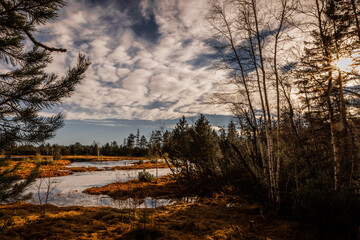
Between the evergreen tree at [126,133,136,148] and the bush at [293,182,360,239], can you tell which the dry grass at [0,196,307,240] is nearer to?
the bush at [293,182,360,239]

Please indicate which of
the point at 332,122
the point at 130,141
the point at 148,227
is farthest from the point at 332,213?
the point at 130,141

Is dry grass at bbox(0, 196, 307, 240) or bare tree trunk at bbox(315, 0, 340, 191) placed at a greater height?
bare tree trunk at bbox(315, 0, 340, 191)

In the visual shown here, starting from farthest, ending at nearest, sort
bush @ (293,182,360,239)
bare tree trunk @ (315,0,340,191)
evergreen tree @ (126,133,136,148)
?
evergreen tree @ (126,133,136,148) < bare tree trunk @ (315,0,340,191) < bush @ (293,182,360,239)

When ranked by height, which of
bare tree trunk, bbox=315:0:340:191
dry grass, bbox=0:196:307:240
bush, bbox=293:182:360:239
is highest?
bare tree trunk, bbox=315:0:340:191

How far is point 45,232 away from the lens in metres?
3.57

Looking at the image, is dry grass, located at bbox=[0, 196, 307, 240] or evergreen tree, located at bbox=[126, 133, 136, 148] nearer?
dry grass, located at bbox=[0, 196, 307, 240]

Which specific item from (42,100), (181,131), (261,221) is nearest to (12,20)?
(42,100)

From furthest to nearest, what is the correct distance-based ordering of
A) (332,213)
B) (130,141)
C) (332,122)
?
(130,141) → (332,122) → (332,213)

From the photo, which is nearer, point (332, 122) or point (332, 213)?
point (332, 213)

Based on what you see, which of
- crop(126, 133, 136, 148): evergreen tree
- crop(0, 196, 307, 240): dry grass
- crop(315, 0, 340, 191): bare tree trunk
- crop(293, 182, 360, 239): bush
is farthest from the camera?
crop(126, 133, 136, 148): evergreen tree

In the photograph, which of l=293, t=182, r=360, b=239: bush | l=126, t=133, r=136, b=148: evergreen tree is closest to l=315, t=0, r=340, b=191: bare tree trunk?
l=293, t=182, r=360, b=239: bush

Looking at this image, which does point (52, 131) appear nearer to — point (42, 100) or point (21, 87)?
point (42, 100)

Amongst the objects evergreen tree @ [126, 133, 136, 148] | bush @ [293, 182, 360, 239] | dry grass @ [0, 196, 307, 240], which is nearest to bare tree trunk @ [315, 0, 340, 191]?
bush @ [293, 182, 360, 239]

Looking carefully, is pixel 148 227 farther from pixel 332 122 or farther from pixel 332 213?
pixel 332 122
